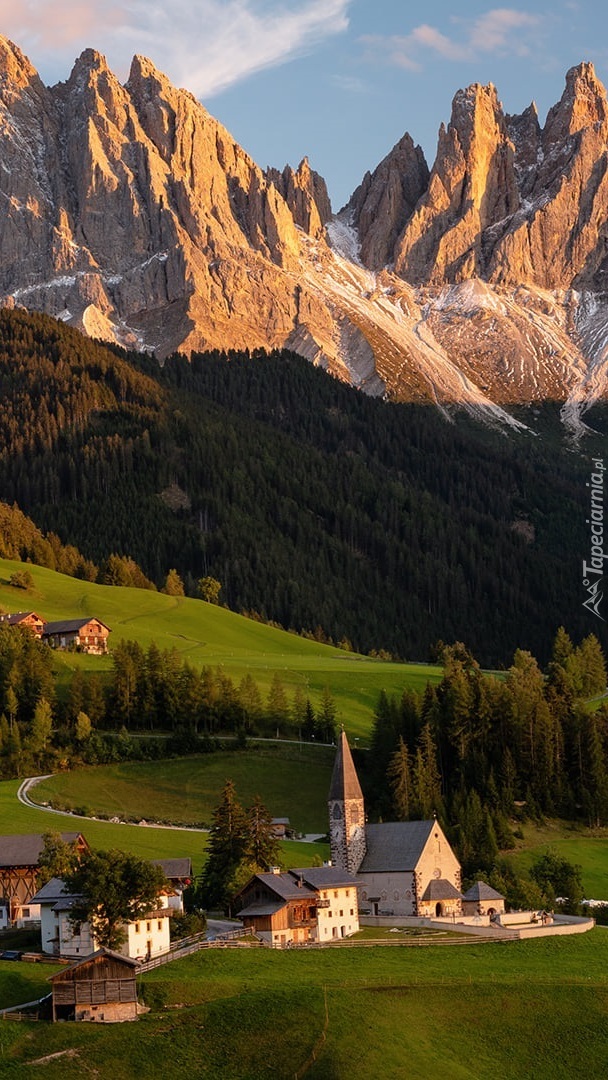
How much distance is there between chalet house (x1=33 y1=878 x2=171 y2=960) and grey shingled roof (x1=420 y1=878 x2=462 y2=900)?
18.5 m

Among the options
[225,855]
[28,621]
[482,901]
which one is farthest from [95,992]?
[28,621]

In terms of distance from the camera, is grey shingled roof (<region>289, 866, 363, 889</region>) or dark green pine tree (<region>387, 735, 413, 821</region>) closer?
grey shingled roof (<region>289, 866, 363, 889</region>)

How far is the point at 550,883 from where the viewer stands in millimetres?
108125

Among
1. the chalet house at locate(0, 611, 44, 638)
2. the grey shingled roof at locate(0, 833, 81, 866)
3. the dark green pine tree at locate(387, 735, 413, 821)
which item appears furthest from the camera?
the chalet house at locate(0, 611, 44, 638)

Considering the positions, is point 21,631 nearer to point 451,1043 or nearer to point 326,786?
point 326,786

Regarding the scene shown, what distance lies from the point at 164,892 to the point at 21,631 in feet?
302

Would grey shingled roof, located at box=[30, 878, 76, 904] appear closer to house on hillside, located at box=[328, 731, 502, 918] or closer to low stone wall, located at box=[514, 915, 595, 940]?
house on hillside, located at box=[328, 731, 502, 918]

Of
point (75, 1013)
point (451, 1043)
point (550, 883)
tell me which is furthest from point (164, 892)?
point (550, 883)

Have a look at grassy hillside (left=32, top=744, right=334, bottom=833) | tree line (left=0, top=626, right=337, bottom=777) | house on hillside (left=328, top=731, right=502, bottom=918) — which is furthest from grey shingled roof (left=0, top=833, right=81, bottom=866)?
tree line (left=0, top=626, right=337, bottom=777)

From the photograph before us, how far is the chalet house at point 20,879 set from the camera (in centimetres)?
9794

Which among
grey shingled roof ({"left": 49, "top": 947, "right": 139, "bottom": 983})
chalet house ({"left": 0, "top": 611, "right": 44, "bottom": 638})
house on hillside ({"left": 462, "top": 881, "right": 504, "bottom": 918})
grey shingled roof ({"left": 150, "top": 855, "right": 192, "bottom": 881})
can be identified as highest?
chalet house ({"left": 0, "top": 611, "right": 44, "bottom": 638})

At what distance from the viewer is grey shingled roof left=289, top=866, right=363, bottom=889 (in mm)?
92250

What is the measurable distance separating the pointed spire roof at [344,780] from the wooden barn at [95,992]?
3215 cm

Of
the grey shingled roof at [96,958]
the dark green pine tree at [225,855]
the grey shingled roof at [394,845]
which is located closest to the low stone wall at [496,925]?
the grey shingled roof at [394,845]
